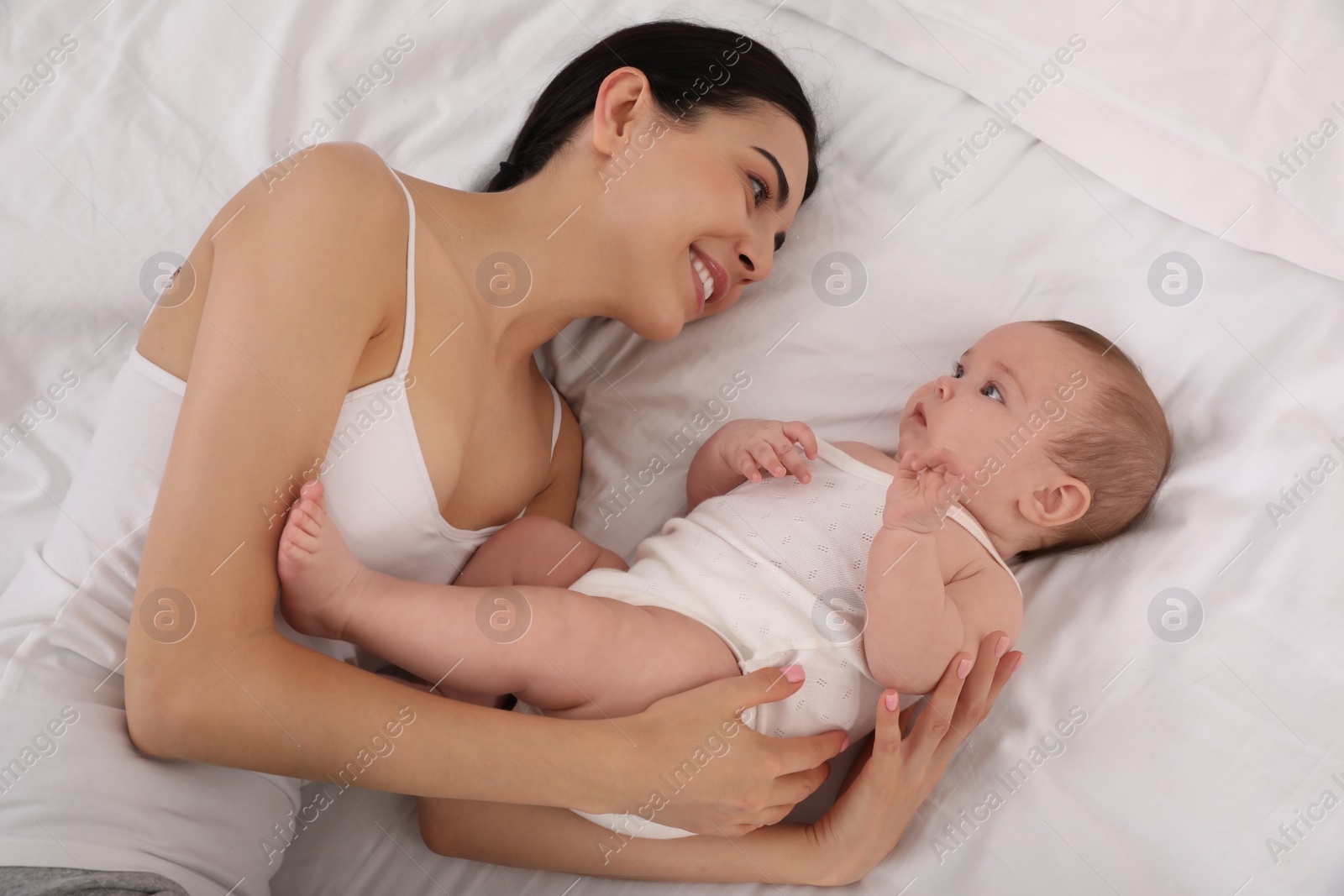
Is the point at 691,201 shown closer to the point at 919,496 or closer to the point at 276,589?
the point at 919,496

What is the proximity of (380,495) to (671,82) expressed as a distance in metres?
0.85

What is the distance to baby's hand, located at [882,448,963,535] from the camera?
123cm

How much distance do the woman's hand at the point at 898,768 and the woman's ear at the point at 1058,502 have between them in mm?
219

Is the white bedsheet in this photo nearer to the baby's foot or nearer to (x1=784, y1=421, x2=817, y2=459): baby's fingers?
(x1=784, y1=421, x2=817, y2=459): baby's fingers

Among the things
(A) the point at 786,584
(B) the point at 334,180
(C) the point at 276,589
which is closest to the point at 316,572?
(C) the point at 276,589

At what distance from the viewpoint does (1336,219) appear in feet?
5.26

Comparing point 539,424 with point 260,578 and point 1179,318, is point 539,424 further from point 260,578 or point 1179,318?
point 1179,318

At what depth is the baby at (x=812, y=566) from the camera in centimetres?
129

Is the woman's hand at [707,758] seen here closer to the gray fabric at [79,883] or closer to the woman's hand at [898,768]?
the woman's hand at [898,768]

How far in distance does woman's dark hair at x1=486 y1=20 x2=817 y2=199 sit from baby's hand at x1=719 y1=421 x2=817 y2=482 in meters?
0.55

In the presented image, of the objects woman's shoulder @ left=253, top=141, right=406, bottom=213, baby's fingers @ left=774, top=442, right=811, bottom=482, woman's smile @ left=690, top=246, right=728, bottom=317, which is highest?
woman's shoulder @ left=253, top=141, right=406, bottom=213

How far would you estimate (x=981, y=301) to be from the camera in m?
1.77

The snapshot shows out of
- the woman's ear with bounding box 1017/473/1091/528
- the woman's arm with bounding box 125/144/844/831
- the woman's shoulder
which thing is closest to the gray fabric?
the woman's arm with bounding box 125/144/844/831

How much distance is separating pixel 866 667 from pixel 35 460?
1554mm
